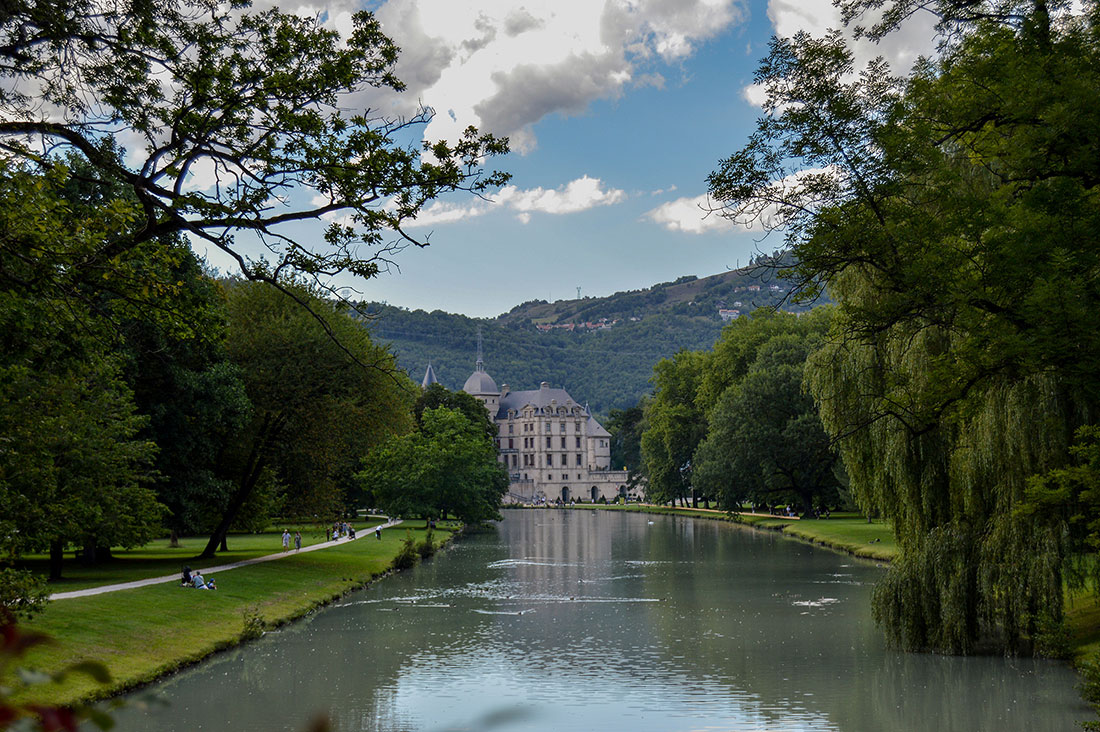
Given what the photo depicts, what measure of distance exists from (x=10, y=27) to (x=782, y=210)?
1033cm

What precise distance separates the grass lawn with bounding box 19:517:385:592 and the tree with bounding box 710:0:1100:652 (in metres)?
18.2

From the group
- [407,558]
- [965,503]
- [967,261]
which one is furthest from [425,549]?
[967,261]

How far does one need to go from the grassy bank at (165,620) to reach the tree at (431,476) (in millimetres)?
28828

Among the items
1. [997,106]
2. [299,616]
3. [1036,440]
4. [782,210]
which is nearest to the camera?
[997,106]

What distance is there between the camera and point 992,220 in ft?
42.4

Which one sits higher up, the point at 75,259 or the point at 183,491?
the point at 75,259

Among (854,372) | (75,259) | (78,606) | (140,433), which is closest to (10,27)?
(75,259)

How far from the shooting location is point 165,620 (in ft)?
76.2

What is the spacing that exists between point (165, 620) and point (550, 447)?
132 meters

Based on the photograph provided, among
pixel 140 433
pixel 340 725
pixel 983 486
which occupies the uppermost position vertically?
pixel 140 433

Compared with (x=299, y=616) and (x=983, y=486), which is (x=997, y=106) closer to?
(x=983, y=486)

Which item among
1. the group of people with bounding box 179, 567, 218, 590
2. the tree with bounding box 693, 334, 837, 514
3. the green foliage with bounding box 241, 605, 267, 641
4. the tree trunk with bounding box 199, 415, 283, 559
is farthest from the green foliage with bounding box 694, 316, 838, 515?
the green foliage with bounding box 241, 605, 267, 641

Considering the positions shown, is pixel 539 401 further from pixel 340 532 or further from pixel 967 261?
pixel 967 261

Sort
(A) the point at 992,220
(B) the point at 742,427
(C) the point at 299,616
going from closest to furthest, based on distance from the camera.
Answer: (A) the point at 992,220 < (C) the point at 299,616 < (B) the point at 742,427
